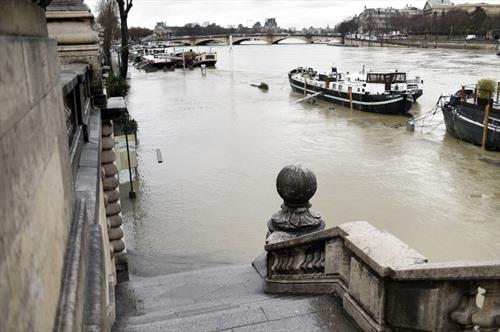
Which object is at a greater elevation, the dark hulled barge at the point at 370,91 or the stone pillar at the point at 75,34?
the stone pillar at the point at 75,34

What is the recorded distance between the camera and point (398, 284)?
3408 millimetres

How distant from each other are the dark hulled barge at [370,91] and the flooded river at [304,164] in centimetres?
90

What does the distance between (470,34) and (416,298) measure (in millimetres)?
126303

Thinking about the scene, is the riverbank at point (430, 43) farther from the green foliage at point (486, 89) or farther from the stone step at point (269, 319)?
the stone step at point (269, 319)

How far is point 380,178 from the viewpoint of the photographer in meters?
18.4

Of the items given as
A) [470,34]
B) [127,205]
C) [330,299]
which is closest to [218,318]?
[330,299]

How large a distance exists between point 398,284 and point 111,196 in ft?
16.1

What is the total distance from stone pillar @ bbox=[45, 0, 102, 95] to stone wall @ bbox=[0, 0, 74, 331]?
4579 millimetres

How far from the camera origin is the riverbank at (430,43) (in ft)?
325

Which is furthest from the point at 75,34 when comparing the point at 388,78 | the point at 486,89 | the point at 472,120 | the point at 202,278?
the point at 388,78

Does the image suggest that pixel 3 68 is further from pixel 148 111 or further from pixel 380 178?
pixel 148 111

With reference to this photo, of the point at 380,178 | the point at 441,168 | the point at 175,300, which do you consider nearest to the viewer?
the point at 175,300

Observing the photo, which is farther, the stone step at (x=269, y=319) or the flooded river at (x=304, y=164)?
the flooded river at (x=304, y=164)

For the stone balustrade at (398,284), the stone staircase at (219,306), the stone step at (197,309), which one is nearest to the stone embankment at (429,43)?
the stone staircase at (219,306)
